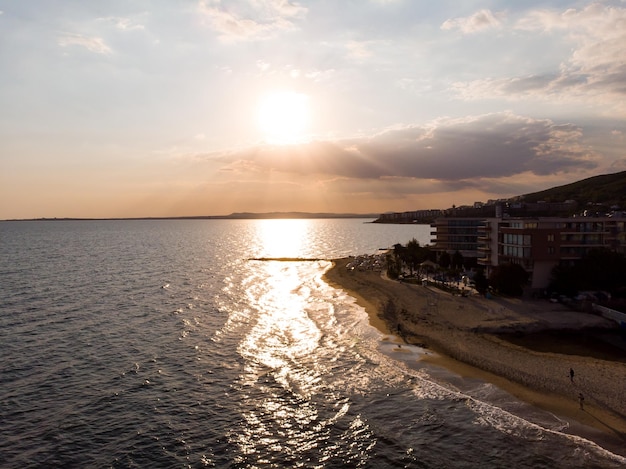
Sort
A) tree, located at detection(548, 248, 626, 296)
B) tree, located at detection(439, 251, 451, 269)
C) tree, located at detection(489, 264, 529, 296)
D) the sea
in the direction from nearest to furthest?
the sea
tree, located at detection(548, 248, 626, 296)
tree, located at detection(489, 264, 529, 296)
tree, located at detection(439, 251, 451, 269)

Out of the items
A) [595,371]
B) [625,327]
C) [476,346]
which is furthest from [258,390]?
[625,327]

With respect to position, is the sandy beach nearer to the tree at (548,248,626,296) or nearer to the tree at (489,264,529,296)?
the tree at (489,264,529,296)

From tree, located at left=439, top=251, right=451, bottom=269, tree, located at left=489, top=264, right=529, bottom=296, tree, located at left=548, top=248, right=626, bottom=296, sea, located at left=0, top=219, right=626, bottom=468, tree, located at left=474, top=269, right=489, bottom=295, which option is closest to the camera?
sea, located at left=0, top=219, right=626, bottom=468

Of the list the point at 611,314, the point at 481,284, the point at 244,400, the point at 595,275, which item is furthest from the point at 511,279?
the point at 244,400

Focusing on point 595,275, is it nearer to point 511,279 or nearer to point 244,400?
point 511,279

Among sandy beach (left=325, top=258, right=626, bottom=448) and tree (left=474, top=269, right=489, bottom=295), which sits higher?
tree (left=474, top=269, right=489, bottom=295)

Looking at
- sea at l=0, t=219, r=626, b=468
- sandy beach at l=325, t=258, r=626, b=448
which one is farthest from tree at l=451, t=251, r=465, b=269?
sea at l=0, t=219, r=626, b=468

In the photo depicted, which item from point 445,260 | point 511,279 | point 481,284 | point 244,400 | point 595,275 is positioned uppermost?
point 595,275

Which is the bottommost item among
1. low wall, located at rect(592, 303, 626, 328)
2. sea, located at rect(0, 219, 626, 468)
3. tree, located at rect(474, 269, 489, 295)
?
sea, located at rect(0, 219, 626, 468)
